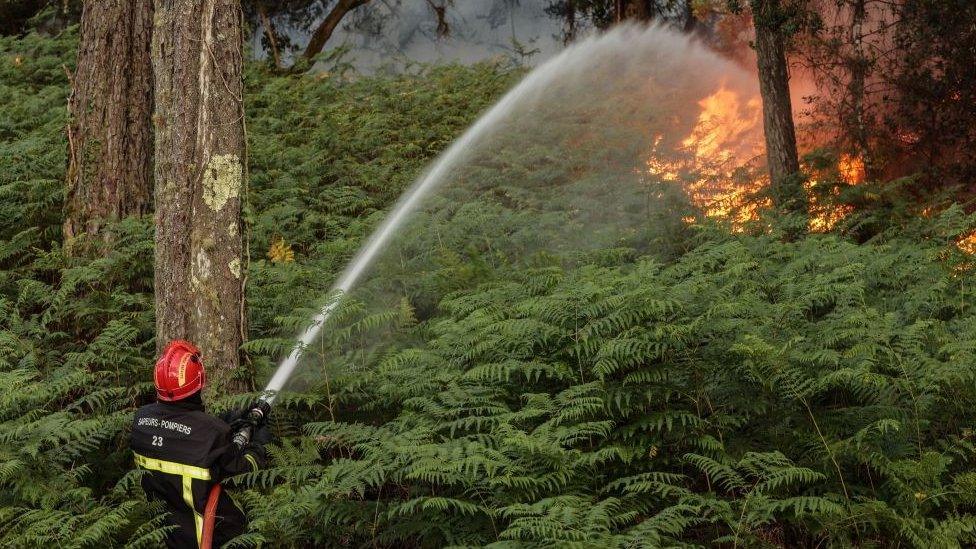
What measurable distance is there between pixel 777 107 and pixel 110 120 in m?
10.3

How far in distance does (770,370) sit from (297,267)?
18.0 ft

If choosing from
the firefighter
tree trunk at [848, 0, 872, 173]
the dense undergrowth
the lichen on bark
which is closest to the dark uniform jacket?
the firefighter

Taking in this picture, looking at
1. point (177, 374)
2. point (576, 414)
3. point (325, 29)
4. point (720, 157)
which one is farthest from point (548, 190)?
point (325, 29)

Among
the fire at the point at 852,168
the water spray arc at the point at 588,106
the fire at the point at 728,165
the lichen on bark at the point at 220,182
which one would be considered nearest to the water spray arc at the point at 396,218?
the water spray arc at the point at 588,106

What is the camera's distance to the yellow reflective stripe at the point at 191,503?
5.80m

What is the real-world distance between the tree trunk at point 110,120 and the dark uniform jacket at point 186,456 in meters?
5.46

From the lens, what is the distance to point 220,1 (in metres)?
7.60

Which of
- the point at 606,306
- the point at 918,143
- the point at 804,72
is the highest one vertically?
the point at 804,72

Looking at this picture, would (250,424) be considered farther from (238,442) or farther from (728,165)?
(728,165)

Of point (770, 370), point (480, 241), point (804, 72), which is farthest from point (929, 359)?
point (804, 72)

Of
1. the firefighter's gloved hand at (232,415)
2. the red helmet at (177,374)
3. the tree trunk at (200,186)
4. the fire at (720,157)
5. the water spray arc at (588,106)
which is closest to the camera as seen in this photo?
the red helmet at (177,374)

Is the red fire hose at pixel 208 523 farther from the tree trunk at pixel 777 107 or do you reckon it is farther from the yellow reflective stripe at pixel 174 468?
the tree trunk at pixel 777 107

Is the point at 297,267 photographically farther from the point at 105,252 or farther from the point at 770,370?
the point at 770,370

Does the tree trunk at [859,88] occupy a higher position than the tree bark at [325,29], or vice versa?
the tree bark at [325,29]
